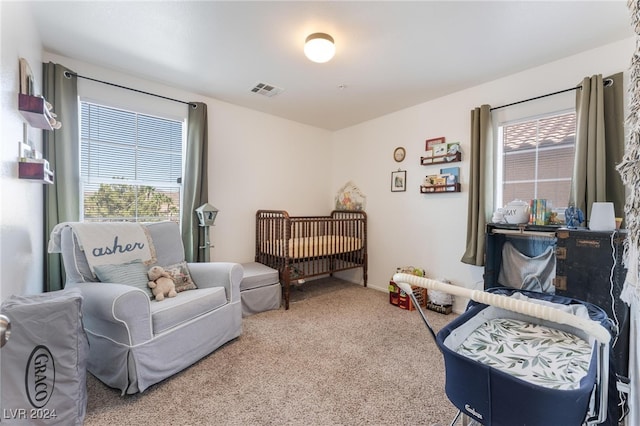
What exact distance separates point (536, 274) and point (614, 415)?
1.38 metres

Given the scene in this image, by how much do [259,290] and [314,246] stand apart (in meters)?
0.79

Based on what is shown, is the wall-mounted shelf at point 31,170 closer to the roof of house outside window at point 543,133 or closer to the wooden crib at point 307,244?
the wooden crib at point 307,244

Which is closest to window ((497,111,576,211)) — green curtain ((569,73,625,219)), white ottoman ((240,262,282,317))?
green curtain ((569,73,625,219))

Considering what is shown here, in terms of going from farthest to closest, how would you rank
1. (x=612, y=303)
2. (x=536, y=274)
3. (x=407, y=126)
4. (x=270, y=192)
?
(x=270, y=192), (x=407, y=126), (x=536, y=274), (x=612, y=303)

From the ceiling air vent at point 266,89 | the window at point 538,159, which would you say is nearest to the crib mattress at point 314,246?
the ceiling air vent at point 266,89

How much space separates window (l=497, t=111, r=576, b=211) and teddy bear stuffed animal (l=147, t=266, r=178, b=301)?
3004 millimetres

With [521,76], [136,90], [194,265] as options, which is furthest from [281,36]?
[521,76]

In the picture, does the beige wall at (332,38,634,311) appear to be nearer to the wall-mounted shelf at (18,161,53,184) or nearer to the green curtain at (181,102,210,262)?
the green curtain at (181,102,210,262)

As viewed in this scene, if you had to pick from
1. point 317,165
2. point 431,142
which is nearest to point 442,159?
point 431,142

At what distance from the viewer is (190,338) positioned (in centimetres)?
184

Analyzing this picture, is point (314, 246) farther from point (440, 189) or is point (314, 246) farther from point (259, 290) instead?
point (440, 189)

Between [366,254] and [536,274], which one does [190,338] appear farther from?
[536,274]

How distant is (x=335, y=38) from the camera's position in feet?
6.53

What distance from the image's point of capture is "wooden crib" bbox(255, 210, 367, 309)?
304 cm
